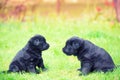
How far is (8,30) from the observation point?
40.8ft

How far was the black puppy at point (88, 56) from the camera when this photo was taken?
7355 millimetres

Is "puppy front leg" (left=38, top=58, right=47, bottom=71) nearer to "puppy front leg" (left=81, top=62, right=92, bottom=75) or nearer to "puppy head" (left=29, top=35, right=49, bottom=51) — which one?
"puppy head" (left=29, top=35, right=49, bottom=51)

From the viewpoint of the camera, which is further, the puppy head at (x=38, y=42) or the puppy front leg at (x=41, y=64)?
the puppy front leg at (x=41, y=64)

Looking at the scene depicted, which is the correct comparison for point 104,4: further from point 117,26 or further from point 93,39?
point 93,39

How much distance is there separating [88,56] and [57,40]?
127 inches

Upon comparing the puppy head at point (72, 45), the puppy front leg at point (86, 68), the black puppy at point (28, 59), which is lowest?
the puppy front leg at point (86, 68)

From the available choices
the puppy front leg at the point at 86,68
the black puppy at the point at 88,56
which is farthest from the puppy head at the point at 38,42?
the puppy front leg at the point at 86,68

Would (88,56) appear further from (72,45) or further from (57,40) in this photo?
(57,40)

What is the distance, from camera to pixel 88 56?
24.3 feet

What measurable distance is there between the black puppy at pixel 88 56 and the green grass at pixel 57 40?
0.19m

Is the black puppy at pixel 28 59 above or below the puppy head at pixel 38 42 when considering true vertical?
below

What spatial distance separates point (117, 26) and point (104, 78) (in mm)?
6062

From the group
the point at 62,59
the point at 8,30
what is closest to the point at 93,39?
the point at 62,59

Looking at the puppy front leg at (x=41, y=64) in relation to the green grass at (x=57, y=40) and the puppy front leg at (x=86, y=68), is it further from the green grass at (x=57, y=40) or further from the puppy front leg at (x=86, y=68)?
the puppy front leg at (x=86, y=68)
